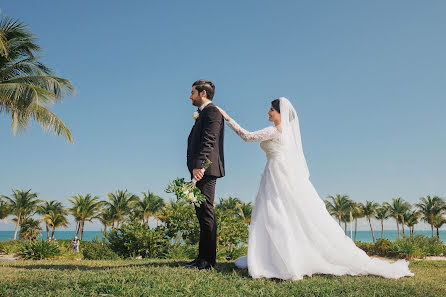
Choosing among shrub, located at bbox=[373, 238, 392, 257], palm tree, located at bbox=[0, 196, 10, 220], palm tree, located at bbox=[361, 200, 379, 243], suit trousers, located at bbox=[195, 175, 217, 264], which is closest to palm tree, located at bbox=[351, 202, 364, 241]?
palm tree, located at bbox=[361, 200, 379, 243]

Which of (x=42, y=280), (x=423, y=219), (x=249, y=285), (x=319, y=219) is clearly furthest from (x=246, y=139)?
(x=423, y=219)

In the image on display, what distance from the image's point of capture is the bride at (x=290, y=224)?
445 centimetres

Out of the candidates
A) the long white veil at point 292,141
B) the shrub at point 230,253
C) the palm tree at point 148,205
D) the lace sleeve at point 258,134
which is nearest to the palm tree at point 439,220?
the palm tree at point 148,205

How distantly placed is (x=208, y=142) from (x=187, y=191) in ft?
2.58

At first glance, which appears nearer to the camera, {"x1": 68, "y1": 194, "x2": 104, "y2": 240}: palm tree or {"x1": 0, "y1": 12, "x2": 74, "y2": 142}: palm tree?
{"x1": 0, "y1": 12, "x2": 74, "y2": 142}: palm tree

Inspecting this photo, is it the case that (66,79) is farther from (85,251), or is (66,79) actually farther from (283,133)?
(283,133)

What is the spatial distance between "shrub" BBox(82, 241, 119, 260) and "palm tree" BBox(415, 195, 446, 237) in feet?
209

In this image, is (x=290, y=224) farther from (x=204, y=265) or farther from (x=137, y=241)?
(x=137, y=241)

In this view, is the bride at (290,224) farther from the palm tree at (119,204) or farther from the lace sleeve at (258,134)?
the palm tree at (119,204)

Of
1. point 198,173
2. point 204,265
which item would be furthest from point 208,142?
point 204,265

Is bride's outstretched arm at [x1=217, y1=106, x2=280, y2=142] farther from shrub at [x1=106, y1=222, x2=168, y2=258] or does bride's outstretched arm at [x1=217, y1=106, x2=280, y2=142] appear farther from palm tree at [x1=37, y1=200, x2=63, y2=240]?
Answer: palm tree at [x1=37, y1=200, x2=63, y2=240]

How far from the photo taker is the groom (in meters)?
4.74

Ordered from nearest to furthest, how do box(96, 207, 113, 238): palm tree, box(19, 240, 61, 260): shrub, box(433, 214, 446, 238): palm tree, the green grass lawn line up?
the green grass lawn, box(19, 240, 61, 260): shrub, box(96, 207, 113, 238): palm tree, box(433, 214, 446, 238): palm tree

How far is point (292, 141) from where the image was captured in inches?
201
